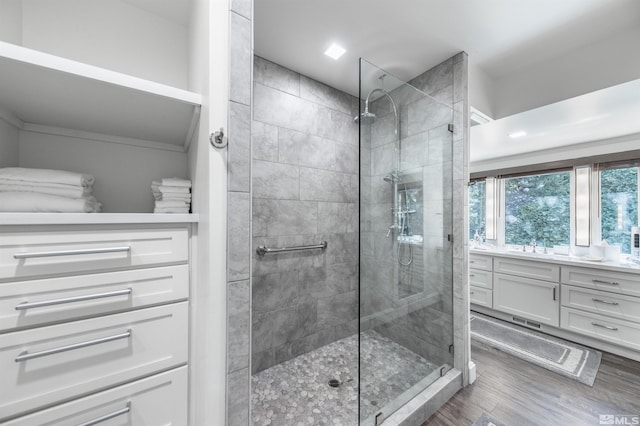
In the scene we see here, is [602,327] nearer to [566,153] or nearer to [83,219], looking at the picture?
[566,153]

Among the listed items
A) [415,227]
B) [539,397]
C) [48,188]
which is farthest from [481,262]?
[48,188]

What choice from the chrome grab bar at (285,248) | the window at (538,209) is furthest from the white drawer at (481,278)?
the chrome grab bar at (285,248)

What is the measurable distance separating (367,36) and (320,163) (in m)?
1.01

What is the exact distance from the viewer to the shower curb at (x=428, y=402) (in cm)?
141

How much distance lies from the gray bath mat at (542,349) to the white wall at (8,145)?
143 inches

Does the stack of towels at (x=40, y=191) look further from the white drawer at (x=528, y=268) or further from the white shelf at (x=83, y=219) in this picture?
the white drawer at (x=528, y=268)

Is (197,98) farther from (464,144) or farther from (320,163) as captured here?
(464,144)

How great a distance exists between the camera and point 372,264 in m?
1.70

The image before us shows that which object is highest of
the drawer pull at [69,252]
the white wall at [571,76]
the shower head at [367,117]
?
the white wall at [571,76]

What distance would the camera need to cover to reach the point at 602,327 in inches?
92.5

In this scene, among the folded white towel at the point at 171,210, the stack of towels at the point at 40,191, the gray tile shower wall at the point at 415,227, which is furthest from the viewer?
the gray tile shower wall at the point at 415,227

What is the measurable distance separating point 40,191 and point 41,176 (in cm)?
5

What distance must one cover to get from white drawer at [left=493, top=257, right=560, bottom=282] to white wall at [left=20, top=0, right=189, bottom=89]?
377 cm

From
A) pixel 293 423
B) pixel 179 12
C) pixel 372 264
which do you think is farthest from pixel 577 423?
pixel 179 12
